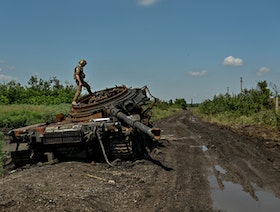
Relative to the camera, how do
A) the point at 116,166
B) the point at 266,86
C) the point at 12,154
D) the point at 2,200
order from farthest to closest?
1. the point at 266,86
2. the point at 12,154
3. the point at 116,166
4. the point at 2,200

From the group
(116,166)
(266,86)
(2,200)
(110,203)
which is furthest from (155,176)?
(266,86)

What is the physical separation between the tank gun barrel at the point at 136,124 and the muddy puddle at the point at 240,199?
1.54 meters

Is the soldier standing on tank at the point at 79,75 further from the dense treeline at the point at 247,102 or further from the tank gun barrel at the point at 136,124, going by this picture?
the dense treeline at the point at 247,102

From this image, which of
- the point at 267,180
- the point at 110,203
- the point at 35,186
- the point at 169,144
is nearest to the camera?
the point at 110,203

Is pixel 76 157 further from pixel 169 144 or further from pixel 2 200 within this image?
pixel 169 144

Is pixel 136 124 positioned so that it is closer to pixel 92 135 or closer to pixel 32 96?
pixel 92 135

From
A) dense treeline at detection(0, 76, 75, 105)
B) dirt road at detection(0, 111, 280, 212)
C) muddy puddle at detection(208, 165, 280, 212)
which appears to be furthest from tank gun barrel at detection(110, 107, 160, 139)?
dense treeline at detection(0, 76, 75, 105)

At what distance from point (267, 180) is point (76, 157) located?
4.68 meters

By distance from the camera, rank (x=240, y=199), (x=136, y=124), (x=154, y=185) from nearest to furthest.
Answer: (x=240, y=199) → (x=154, y=185) → (x=136, y=124)

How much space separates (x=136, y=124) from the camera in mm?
8961

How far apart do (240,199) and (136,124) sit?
322 cm

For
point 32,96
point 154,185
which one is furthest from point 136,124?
point 32,96

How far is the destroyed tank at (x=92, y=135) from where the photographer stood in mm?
9070

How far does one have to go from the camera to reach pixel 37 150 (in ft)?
32.6
